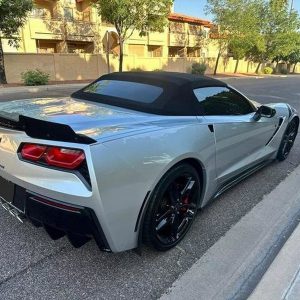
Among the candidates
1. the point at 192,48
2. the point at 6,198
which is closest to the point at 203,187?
the point at 6,198

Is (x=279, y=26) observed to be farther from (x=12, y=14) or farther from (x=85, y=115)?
(x=85, y=115)

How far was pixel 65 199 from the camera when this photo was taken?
2.18 meters

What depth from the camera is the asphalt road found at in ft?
7.68

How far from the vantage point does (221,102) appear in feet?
11.7

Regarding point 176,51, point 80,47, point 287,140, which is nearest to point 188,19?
point 176,51

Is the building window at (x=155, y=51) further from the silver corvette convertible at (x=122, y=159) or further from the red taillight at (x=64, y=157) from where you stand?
the red taillight at (x=64, y=157)

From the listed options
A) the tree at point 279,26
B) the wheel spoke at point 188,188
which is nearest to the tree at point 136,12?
the wheel spoke at point 188,188

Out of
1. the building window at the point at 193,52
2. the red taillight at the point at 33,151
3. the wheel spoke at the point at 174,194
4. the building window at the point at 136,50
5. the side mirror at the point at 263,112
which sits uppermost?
the red taillight at the point at 33,151

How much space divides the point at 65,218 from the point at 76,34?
1005 inches

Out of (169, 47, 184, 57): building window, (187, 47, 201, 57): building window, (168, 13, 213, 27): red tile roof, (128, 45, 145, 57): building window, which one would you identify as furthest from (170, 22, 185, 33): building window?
(128, 45, 145, 57): building window

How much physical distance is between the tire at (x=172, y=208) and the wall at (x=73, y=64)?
2000 cm

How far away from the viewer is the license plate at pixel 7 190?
2.47 meters

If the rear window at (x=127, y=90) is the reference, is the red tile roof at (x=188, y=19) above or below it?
above

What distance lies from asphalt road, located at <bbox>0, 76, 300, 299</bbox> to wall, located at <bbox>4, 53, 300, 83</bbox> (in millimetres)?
19417
